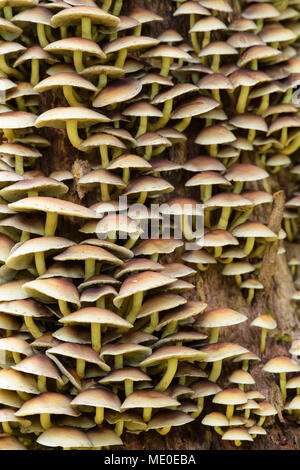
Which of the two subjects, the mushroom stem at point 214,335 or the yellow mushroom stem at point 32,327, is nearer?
the yellow mushroom stem at point 32,327

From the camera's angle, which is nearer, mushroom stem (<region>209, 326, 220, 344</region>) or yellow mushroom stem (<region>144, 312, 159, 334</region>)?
yellow mushroom stem (<region>144, 312, 159, 334</region>)

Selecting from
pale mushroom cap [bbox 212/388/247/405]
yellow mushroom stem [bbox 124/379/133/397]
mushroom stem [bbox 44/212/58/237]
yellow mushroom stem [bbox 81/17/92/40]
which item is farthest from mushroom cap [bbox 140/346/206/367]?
yellow mushroom stem [bbox 81/17/92/40]

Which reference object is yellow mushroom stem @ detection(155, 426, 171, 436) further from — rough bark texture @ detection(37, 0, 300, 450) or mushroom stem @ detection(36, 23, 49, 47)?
mushroom stem @ detection(36, 23, 49, 47)

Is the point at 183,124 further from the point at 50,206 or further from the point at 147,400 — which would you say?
the point at 147,400

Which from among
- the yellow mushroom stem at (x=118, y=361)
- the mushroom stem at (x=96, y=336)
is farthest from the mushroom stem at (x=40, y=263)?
the yellow mushroom stem at (x=118, y=361)

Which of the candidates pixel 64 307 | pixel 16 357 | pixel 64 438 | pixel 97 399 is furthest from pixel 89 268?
pixel 64 438

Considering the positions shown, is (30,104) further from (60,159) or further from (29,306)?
(29,306)

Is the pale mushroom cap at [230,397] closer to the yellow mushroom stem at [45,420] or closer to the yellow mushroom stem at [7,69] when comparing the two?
the yellow mushroom stem at [45,420]
